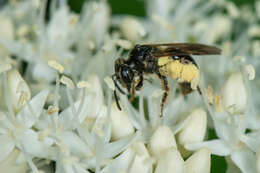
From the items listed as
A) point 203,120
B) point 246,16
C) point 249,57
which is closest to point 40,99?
point 203,120

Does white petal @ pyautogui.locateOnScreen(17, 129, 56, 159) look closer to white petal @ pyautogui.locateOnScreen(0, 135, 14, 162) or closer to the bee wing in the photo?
white petal @ pyautogui.locateOnScreen(0, 135, 14, 162)

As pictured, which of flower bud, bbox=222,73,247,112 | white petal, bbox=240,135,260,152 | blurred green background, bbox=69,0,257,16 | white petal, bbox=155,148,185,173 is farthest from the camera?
blurred green background, bbox=69,0,257,16

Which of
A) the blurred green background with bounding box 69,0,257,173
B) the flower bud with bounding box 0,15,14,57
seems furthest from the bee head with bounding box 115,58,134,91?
the blurred green background with bounding box 69,0,257,173

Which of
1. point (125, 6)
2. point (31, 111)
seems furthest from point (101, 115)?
point (125, 6)

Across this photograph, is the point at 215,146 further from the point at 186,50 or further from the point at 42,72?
the point at 42,72

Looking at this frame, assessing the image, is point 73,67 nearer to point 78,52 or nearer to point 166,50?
point 78,52

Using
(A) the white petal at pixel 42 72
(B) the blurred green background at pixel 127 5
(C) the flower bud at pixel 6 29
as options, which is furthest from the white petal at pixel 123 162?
(B) the blurred green background at pixel 127 5

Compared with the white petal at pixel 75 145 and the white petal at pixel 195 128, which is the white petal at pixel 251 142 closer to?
the white petal at pixel 195 128
